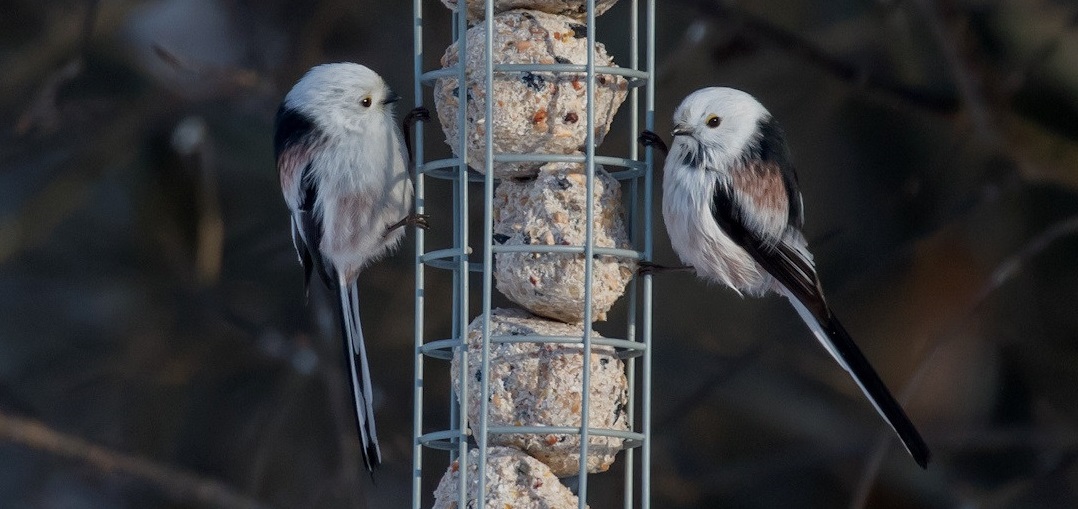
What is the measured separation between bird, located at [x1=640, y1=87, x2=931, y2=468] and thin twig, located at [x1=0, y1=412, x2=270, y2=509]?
2089 mm

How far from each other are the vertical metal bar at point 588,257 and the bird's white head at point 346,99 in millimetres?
783

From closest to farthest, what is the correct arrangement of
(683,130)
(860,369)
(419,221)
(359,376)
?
(419,221), (683,130), (860,369), (359,376)

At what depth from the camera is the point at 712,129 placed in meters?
4.05

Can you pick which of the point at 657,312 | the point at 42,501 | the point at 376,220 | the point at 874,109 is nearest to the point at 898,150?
the point at 874,109

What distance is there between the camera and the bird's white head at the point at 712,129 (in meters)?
4.04

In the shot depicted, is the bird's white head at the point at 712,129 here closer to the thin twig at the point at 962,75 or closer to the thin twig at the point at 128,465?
the thin twig at the point at 962,75

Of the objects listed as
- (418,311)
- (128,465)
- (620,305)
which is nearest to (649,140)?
(418,311)

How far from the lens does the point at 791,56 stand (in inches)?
220

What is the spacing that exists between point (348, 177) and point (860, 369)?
128 centimetres

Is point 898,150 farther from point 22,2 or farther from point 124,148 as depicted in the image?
point 22,2

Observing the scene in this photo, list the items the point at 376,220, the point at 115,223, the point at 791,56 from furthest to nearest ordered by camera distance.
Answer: the point at 115,223
the point at 791,56
the point at 376,220

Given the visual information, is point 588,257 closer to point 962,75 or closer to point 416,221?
point 416,221

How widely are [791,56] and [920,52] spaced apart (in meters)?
0.49

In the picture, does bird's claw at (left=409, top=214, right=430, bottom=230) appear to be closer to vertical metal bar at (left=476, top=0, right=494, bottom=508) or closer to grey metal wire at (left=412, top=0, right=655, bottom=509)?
grey metal wire at (left=412, top=0, right=655, bottom=509)
